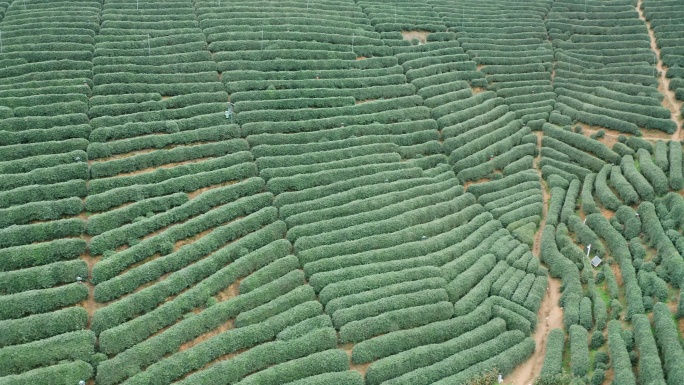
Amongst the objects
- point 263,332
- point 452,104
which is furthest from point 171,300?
point 452,104

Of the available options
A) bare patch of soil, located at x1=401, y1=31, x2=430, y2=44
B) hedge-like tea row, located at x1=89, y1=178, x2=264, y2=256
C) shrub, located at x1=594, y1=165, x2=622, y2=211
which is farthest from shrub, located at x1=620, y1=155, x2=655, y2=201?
hedge-like tea row, located at x1=89, y1=178, x2=264, y2=256

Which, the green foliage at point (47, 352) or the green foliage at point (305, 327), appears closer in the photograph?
the green foliage at point (47, 352)

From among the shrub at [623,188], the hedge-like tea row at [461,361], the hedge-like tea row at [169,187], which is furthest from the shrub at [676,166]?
the hedge-like tea row at [169,187]

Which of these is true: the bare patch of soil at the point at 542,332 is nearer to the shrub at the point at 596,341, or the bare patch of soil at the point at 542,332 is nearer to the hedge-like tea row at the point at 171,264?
the shrub at the point at 596,341

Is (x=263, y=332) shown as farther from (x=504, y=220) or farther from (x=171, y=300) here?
(x=504, y=220)

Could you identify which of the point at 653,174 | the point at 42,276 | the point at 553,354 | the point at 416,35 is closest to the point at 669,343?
the point at 553,354

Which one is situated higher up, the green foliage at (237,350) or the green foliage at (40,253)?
the green foliage at (40,253)
